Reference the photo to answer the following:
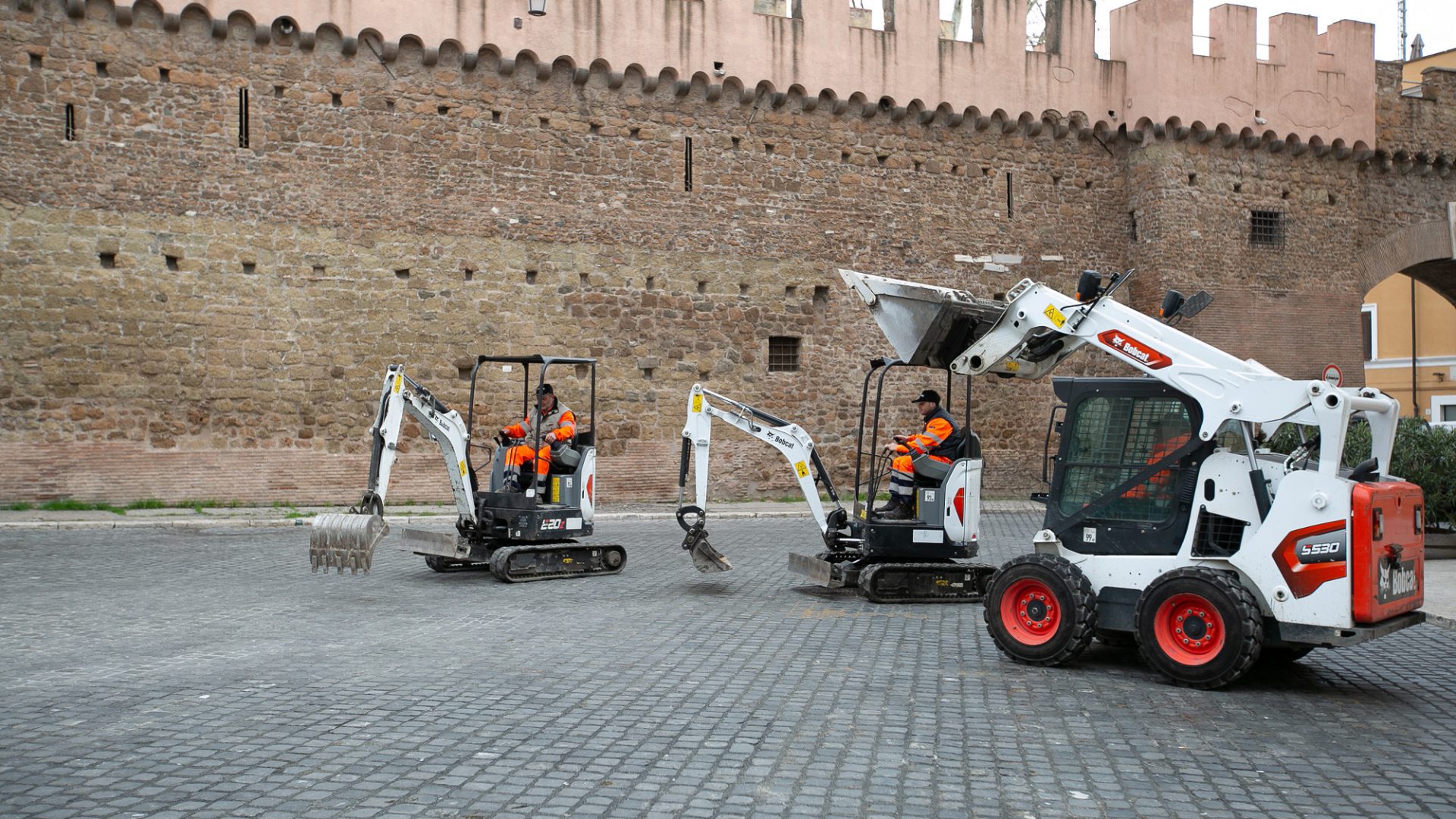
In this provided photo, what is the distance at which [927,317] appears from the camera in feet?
30.3

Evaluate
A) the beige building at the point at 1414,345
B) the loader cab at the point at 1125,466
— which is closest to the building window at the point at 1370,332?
the beige building at the point at 1414,345

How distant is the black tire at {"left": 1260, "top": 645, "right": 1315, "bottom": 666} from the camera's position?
7.41 meters

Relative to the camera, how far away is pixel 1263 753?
5.61 meters

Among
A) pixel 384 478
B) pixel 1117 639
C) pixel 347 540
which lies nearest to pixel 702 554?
pixel 384 478

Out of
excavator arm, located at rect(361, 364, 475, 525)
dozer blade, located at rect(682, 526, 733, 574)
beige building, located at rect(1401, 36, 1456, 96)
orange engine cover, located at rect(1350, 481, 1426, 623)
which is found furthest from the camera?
beige building, located at rect(1401, 36, 1456, 96)

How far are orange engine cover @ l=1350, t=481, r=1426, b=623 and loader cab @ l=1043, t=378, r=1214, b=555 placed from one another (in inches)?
37.2

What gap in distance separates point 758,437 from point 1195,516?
4.63 meters

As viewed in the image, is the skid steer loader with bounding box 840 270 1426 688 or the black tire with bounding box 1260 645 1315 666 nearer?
the skid steer loader with bounding box 840 270 1426 688

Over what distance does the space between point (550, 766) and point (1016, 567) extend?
347cm

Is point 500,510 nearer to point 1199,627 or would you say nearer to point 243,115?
point 1199,627

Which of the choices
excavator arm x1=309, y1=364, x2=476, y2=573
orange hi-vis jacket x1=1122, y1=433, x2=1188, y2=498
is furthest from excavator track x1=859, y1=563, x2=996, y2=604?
excavator arm x1=309, y1=364, x2=476, y2=573

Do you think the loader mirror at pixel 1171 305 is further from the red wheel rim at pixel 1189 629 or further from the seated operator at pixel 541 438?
the seated operator at pixel 541 438

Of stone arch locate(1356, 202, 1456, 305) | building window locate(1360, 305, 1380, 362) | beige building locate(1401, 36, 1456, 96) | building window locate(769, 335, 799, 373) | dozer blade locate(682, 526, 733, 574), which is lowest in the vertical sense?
dozer blade locate(682, 526, 733, 574)

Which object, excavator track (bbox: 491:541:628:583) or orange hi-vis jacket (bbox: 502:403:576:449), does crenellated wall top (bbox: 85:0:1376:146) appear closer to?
orange hi-vis jacket (bbox: 502:403:576:449)
